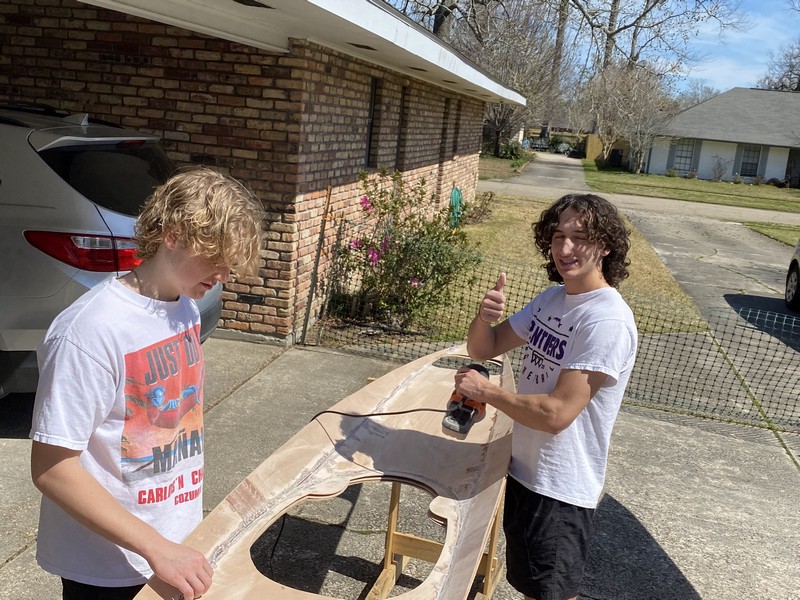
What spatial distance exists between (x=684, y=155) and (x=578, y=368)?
168 feet

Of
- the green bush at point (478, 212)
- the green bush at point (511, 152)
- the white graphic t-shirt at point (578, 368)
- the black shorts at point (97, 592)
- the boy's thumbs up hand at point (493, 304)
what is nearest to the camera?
the black shorts at point (97, 592)

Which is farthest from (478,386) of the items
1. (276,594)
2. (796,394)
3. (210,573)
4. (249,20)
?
(796,394)

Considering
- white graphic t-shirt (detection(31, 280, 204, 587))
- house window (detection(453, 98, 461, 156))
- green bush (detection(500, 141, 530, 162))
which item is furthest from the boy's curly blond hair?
green bush (detection(500, 141, 530, 162))

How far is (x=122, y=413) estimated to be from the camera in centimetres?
167

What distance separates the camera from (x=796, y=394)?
22.8 feet

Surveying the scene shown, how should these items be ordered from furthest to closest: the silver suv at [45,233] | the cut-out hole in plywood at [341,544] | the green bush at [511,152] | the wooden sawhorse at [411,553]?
the green bush at [511,152]
the silver suv at [45,233]
the cut-out hole in plywood at [341,544]
the wooden sawhorse at [411,553]

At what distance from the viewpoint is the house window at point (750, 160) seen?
1896 inches

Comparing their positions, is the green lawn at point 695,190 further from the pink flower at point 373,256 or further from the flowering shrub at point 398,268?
the pink flower at point 373,256

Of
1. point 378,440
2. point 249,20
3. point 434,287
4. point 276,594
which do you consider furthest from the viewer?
point 434,287

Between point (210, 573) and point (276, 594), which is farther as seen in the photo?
point (276, 594)

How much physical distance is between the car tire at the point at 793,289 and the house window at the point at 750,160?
41.7m

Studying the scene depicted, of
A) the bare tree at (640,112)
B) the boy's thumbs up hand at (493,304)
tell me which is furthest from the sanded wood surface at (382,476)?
the bare tree at (640,112)

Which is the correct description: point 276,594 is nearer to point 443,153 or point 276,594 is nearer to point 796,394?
point 796,394

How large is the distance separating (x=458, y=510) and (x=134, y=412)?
124cm
